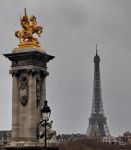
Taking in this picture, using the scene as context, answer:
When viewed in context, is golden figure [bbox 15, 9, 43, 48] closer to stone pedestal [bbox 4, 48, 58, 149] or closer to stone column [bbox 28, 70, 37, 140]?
stone pedestal [bbox 4, 48, 58, 149]

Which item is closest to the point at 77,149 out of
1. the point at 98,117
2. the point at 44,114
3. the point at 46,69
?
the point at 98,117

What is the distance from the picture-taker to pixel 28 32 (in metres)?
47.3

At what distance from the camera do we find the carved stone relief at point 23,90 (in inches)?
1828

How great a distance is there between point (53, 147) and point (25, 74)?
15.4ft

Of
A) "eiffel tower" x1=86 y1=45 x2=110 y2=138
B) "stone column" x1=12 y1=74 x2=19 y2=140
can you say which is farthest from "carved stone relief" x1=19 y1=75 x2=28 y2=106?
"eiffel tower" x1=86 y1=45 x2=110 y2=138

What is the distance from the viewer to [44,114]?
3294 cm

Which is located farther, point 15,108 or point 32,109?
point 15,108

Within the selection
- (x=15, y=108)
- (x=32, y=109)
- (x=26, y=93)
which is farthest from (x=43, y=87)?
(x=15, y=108)

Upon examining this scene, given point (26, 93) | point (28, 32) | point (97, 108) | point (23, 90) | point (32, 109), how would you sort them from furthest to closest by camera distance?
point (97, 108)
point (28, 32)
point (23, 90)
point (26, 93)
point (32, 109)

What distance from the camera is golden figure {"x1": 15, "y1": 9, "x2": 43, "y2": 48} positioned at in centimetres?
4719

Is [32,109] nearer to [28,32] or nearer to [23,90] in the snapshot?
[23,90]

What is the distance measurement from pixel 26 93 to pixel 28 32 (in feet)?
12.4

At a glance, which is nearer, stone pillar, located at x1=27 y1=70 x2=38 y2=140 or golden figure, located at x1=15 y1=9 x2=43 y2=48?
stone pillar, located at x1=27 y1=70 x2=38 y2=140

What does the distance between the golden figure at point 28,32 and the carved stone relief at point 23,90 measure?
2099mm
